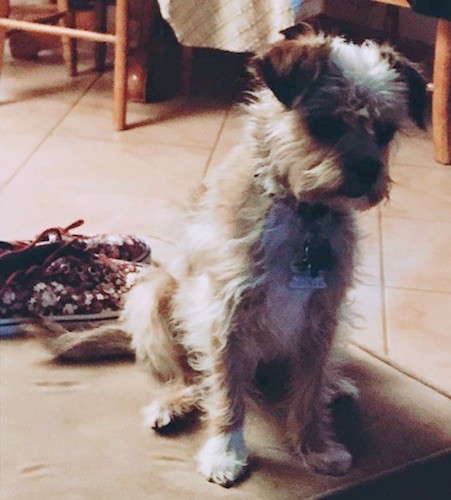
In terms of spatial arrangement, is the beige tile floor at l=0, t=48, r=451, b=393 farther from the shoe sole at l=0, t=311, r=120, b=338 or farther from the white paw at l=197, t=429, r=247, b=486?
the white paw at l=197, t=429, r=247, b=486

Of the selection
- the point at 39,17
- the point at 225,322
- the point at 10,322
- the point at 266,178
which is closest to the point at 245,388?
the point at 225,322

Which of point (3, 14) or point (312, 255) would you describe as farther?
point (3, 14)

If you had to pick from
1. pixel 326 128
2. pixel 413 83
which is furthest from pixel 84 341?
pixel 413 83

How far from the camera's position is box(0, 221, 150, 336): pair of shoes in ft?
5.32

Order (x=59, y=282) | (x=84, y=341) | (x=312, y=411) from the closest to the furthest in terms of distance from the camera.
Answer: (x=312, y=411) < (x=84, y=341) < (x=59, y=282)

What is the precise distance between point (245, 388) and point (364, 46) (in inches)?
25.2

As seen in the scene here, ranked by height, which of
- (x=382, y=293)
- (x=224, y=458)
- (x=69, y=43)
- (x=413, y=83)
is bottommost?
(x=382, y=293)

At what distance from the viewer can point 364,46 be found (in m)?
1.28

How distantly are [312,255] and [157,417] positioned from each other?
0.43 meters

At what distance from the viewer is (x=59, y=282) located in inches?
65.6

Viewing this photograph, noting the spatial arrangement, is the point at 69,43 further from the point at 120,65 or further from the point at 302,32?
the point at 302,32

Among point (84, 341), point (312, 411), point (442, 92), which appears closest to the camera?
point (312, 411)

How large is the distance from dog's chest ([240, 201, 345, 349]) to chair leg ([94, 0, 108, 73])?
2.44m

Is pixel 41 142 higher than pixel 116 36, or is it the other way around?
pixel 116 36
